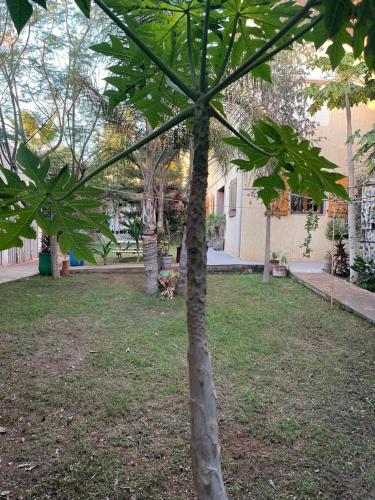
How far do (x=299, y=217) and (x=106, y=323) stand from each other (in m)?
7.98

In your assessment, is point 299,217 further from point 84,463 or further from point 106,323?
point 84,463

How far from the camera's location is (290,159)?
4.04ft

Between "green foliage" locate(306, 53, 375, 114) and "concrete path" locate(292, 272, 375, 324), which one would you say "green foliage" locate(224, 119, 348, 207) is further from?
"green foliage" locate(306, 53, 375, 114)

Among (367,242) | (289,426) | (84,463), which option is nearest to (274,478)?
(289,426)

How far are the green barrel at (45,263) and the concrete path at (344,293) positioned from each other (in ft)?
20.6

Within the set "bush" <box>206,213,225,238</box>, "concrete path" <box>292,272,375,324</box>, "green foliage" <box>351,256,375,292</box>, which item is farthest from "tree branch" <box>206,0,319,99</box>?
"bush" <box>206,213,225,238</box>

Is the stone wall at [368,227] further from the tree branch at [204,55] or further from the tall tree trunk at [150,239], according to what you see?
the tree branch at [204,55]

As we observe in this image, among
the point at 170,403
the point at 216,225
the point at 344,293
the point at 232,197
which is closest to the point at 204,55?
the point at 170,403

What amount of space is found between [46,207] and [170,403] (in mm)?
2197

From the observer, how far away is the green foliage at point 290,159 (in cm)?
116

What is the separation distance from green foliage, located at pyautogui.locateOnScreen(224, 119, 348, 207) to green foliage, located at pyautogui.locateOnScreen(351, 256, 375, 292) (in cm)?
707

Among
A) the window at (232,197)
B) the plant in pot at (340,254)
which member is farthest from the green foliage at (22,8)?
the window at (232,197)

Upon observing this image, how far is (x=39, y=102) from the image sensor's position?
8.77 m

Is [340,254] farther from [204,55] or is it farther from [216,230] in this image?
[204,55]
